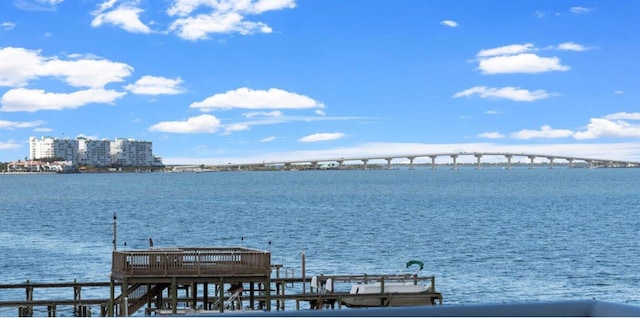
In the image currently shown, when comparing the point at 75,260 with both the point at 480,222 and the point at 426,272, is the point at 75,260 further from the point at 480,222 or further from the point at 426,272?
the point at 480,222

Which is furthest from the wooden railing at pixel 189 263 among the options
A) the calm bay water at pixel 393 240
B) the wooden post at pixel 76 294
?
the calm bay water at pixel 393 240

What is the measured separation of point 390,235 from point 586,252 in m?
21.0

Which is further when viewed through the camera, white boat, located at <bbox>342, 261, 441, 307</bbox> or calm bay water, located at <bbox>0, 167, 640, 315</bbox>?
calm bay water, located at <bbox>0, 167, 640, 315</bbox>

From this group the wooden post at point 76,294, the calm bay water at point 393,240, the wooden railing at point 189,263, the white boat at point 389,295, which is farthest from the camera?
the calm bay water at point 393,240

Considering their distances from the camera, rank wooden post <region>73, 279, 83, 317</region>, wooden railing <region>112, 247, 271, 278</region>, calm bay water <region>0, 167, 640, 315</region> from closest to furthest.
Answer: wooden railing <region>112, 247, 271, 278</region>, wooden post <region>73, 279, 83, 317</region>, calm bay water <region>0, 167, 640, 315</region>

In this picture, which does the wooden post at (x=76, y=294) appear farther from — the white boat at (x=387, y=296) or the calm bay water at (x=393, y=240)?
the white boat at (x=387, y=296)

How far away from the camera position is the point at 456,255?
62656 mm

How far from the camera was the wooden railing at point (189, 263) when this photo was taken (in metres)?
29.1

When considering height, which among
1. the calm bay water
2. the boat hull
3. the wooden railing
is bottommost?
the calm bay water

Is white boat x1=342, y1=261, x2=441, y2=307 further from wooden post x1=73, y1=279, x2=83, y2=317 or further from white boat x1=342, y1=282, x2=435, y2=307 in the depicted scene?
wooden post x1=73, y1=279, x2=83, y2=317

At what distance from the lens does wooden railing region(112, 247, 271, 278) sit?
29.1 metres

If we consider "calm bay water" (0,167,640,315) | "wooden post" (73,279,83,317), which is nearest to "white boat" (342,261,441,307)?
"calm bay water" (0,167,640,315)

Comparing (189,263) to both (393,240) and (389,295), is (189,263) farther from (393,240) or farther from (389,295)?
(393,240)

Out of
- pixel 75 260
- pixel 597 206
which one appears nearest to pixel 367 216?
pixel 597 206
